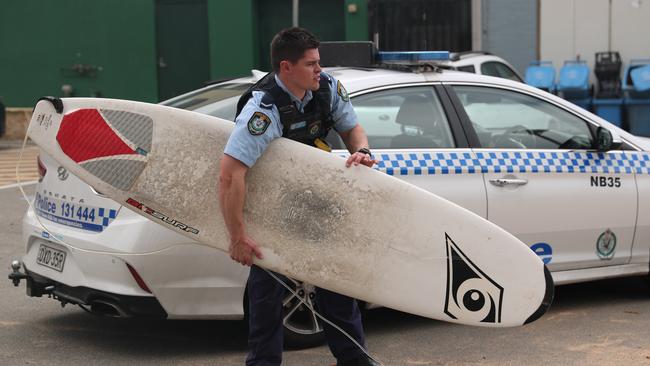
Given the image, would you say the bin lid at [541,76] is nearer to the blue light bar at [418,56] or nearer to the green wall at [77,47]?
the green wall at [77,47]

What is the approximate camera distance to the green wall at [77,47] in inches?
742

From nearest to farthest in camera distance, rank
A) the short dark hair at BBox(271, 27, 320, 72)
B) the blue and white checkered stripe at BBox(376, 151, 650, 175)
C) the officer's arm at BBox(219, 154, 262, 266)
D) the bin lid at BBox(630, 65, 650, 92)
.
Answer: the officer's arm at BBox(219, 154, 262, 266), the short dark hair at BBox(271, 27, 320, 72), the blue and white checkered stripe at BBox(376, 151, 650, 175), the bin lid at BBox(630, 65, 650, 92)

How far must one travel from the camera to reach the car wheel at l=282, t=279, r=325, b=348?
17.2 ft

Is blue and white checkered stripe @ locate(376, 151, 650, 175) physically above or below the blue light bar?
below

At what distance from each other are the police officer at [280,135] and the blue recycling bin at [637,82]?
478 inches

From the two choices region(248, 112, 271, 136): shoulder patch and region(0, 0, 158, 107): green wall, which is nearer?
region(248, 112, 271, 136): shoulder patch

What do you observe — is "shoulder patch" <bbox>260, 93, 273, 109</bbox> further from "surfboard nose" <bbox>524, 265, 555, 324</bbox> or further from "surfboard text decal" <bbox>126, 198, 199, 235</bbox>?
"surfboard nose" <bbox>524, 265, 555, 324</bbox>

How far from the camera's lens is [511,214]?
18.8 ft

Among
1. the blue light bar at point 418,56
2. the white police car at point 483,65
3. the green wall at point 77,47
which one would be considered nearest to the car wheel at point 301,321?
the blue light bar at point 418,56

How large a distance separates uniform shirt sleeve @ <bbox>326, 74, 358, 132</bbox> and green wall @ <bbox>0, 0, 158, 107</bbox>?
14715 mm

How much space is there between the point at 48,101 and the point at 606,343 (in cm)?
321

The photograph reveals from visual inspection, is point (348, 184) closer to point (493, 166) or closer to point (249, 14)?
point (493, 166)

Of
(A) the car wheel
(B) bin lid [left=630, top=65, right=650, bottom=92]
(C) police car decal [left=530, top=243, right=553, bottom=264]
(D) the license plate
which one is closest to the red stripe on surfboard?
(D) the license plate

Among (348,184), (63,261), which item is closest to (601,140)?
(348,184)
